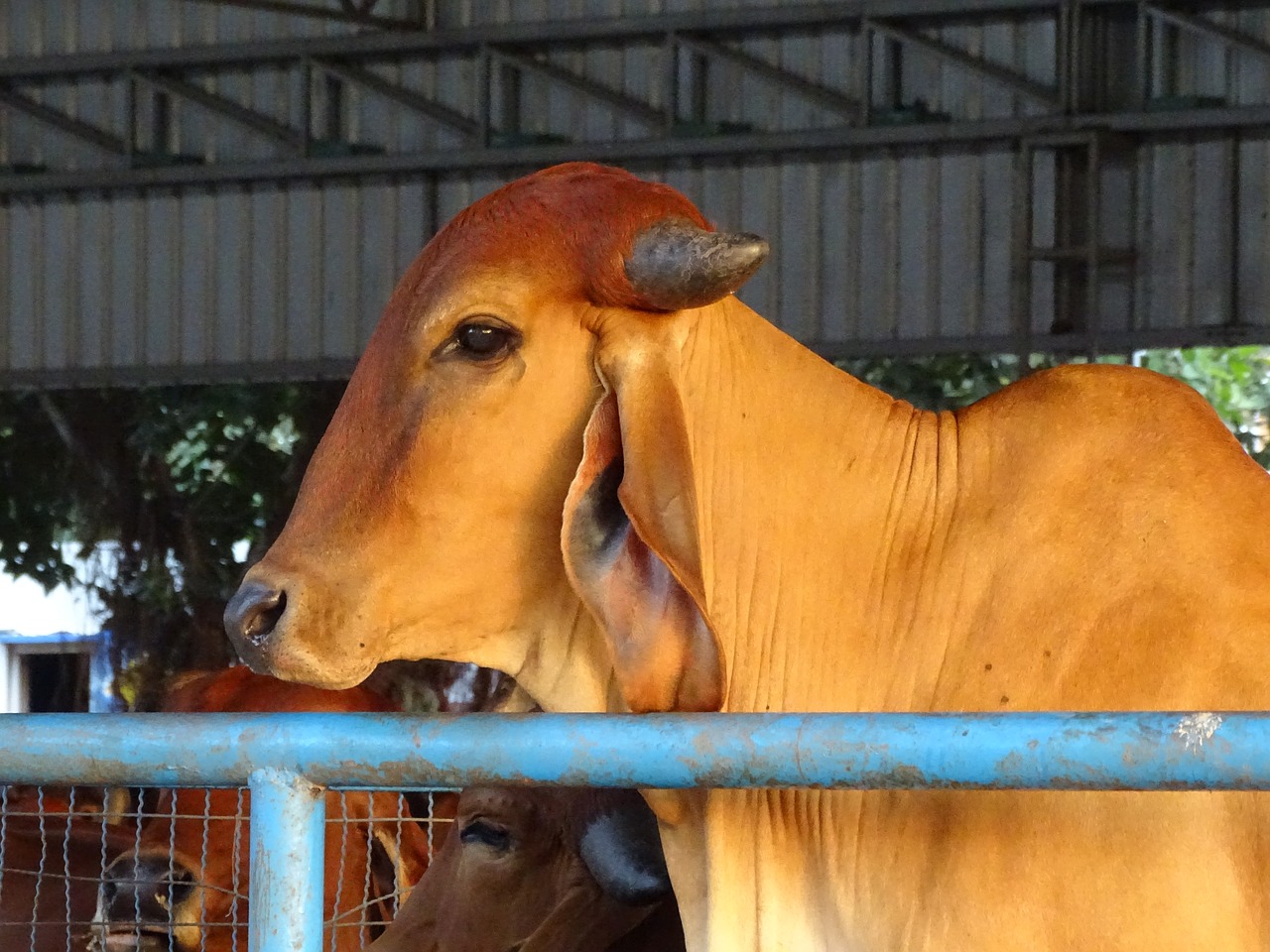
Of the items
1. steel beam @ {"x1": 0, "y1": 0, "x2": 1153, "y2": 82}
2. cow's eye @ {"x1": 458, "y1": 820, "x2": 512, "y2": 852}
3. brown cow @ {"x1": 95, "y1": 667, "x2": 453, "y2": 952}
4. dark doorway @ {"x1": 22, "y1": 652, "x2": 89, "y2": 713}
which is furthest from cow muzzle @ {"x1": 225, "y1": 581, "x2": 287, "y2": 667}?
dark doorway @ {"x1": 22, "y1": 652, "x2": 89, "y2": 713}

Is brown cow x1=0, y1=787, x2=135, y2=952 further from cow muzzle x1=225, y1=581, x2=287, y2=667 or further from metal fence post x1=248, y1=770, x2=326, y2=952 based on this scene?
metal fence post x1=248, y1=770, x2=326, y2=952

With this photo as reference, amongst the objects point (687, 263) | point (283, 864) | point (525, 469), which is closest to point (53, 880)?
point (525, 469)

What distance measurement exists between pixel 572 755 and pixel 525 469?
82 cm

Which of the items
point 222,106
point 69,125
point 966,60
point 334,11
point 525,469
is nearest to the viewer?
point 525,469

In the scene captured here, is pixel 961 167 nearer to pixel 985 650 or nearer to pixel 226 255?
pixel 226 255

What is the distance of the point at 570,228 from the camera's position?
104 inches

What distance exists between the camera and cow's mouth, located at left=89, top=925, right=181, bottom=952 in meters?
4.32

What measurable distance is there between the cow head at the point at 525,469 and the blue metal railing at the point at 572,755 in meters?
0.55

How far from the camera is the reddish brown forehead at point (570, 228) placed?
2.60 metres

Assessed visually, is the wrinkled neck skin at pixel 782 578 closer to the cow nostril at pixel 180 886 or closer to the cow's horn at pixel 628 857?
the cow's horn at pixel 628 857

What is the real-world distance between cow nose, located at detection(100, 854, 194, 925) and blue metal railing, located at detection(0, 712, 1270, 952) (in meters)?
2.45

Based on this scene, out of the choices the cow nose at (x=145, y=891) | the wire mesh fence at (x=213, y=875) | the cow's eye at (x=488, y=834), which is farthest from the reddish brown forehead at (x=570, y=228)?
the cow nose at (x=145, y=891)

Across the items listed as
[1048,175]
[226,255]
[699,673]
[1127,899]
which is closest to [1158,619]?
[1127,899]

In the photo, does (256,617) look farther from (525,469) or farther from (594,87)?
(594,87)
